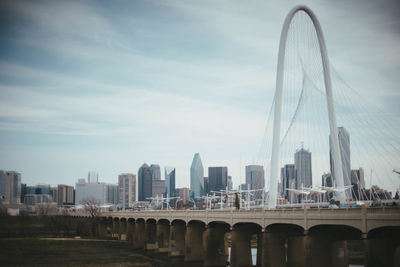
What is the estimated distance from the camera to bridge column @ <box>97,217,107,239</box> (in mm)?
140762

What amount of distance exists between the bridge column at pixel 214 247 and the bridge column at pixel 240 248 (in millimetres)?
10605

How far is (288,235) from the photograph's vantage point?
57.8m

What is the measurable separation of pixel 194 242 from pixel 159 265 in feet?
35.8

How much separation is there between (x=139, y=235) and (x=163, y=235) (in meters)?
13.2

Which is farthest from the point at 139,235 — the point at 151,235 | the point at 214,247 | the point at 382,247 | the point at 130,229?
the point at 382,247

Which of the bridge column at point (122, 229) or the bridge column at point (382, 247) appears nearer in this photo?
the bridge column at point (382, 247)

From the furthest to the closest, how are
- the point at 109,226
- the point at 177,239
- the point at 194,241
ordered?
the point at 109,226 < the point at 177,239 < the point at 194,241

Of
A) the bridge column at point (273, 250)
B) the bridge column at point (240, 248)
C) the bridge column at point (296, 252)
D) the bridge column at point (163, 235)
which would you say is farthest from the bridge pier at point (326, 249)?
the bridge column at point (163, 235)

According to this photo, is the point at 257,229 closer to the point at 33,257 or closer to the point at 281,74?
the point at 281,74

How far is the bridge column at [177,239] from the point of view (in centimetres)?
8806

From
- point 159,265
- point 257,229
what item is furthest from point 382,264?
point 159,265

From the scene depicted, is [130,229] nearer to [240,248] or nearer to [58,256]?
[58,256]

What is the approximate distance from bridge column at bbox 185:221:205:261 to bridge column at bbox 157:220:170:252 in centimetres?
1557

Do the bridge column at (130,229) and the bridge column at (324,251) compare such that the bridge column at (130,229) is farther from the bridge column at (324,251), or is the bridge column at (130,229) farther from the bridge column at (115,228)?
the bridge column at (324,251)
